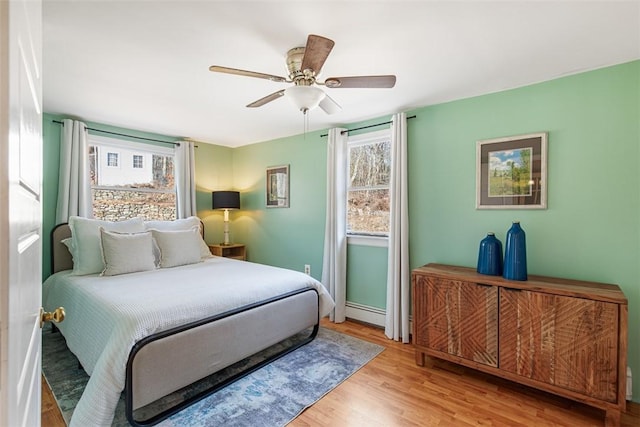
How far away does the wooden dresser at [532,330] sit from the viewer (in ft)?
5.88

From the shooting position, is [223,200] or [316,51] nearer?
[316,51]

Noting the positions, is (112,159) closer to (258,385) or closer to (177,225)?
(177,225)

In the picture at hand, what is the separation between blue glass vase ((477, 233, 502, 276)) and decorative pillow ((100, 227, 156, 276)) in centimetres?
300

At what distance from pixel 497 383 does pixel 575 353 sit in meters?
0.61

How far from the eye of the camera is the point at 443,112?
111 inches

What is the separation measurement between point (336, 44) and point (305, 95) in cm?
35

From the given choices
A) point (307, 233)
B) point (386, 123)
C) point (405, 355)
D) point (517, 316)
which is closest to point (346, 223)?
point (307, 233)

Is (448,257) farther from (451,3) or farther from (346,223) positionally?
(451,3)

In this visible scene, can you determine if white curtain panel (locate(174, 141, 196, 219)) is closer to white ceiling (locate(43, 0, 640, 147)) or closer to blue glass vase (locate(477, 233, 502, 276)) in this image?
white ceiling (locate(43, 0, 640, 147))

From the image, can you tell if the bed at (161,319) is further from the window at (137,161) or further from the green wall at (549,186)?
the window at (137,161)

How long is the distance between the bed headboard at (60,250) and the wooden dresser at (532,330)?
349 cm

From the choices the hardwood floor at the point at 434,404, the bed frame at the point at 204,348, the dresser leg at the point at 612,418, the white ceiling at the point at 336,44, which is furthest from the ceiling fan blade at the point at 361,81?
the dresser leg at the point at 612,418

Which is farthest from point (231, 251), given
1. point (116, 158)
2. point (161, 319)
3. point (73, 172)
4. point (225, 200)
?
point (161, 319)

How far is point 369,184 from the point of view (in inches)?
137
